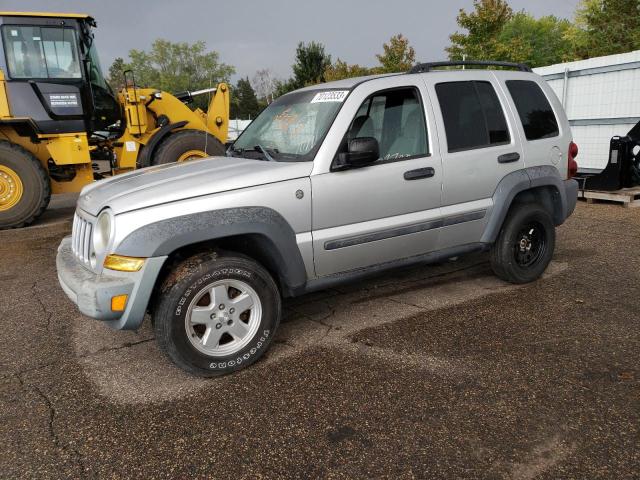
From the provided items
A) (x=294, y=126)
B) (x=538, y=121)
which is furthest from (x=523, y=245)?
(x=294, y=126)

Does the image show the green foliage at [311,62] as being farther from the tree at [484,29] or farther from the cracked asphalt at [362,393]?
the cracked asphalt at [362,393]

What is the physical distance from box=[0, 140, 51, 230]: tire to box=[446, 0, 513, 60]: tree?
2016 centimetres

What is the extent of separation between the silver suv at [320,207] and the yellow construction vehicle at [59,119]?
199 inches

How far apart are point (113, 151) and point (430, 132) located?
7264mm

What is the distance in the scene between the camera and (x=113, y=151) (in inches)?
368

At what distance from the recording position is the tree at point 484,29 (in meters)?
22.2

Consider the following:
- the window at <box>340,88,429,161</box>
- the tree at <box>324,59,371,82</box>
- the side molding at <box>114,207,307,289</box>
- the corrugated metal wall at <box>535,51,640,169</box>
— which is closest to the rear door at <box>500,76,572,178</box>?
the window at <box>340,88,429,161</box>

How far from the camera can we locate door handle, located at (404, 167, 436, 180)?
3741 mm

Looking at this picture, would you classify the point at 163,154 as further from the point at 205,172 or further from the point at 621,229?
the point at 621,229

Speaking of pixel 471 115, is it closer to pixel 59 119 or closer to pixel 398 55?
pixel 59 119

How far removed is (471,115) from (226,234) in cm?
236

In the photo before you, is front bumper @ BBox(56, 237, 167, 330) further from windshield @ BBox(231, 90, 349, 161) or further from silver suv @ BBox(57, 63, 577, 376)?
windshield @ BBox(231, 90, 349, 161)

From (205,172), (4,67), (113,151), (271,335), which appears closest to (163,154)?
(113,151)

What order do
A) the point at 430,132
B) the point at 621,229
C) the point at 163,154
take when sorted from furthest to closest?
the point at 163,154 → the point at 621,229 → the point at 430,132
